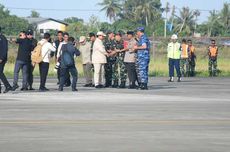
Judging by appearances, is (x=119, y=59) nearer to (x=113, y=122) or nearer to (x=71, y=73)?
(x=71, y=73)

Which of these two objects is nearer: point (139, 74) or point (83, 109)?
point (83, 109)

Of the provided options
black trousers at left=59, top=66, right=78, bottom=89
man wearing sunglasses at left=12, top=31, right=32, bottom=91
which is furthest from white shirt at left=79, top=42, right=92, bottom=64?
man wearing sunglasses at left=12, top=31, right=32, bottom=91

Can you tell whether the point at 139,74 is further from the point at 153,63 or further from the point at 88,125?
the point at 153,63

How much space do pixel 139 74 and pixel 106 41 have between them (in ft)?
6.82

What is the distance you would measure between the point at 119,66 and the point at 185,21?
303ft

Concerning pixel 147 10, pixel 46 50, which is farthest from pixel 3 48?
pixel 147 10

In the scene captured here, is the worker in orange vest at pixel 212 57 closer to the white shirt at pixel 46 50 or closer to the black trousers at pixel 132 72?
the black trousers at pixel 132 72

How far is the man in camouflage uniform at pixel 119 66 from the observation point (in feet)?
71.3

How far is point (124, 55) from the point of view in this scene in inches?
850

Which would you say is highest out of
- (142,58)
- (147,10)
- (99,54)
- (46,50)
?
(147,10)

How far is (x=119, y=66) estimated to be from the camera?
22.1 metres

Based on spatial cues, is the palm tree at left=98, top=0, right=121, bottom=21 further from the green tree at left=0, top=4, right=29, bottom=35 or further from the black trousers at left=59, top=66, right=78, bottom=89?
the black trousers at left=59, top=66, right=78, bottom=89

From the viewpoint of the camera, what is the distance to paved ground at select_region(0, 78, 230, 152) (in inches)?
387

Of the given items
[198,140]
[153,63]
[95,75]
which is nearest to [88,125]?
[198,140]
